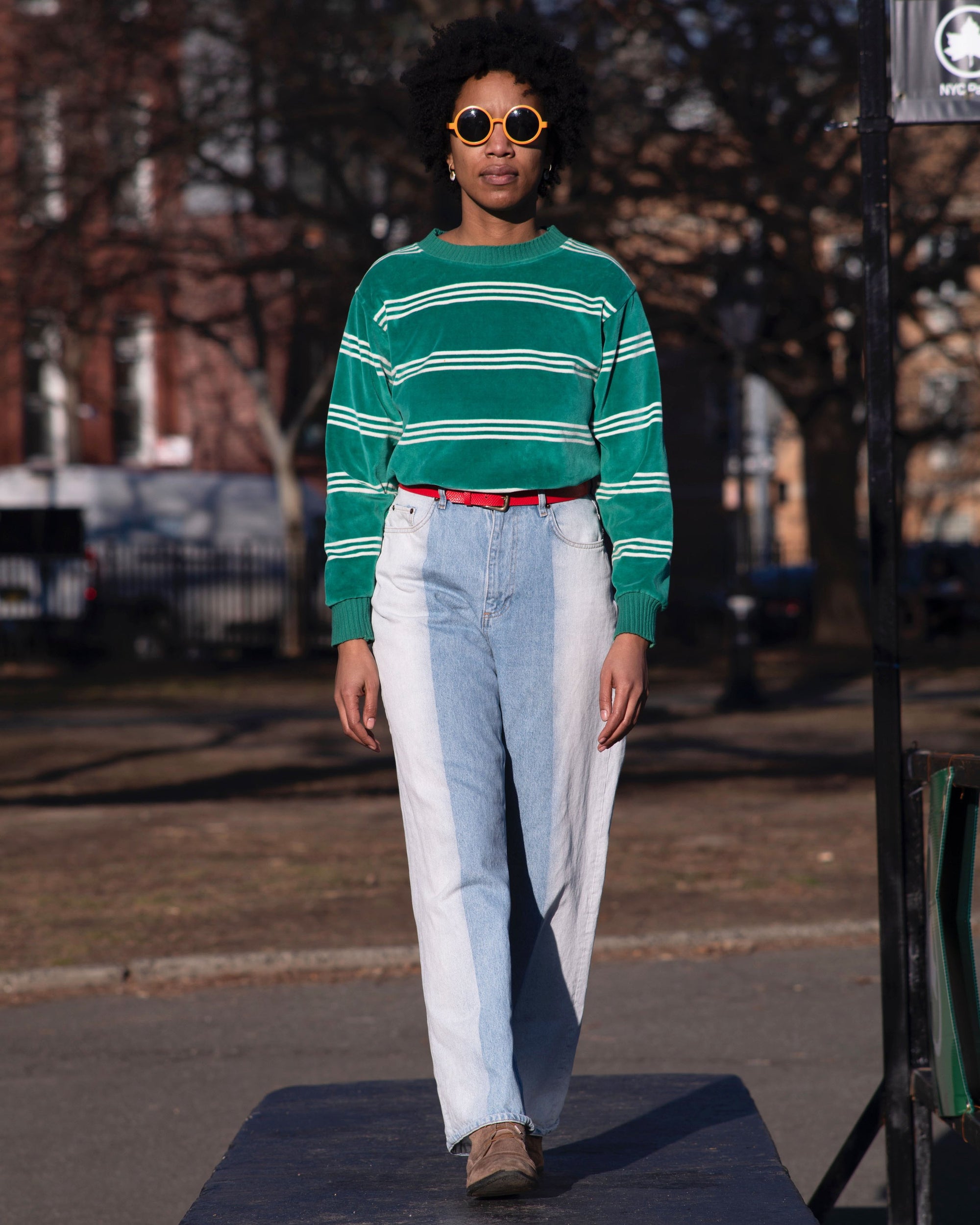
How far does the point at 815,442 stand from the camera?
2323 centimetres

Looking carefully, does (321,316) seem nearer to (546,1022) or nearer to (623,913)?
(623,913)

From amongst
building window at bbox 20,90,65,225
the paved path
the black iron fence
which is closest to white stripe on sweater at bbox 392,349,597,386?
the paved path

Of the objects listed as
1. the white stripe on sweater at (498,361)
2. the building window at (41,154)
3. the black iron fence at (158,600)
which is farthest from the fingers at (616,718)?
the black iron fence at (158,600)

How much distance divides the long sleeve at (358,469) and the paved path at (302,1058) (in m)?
1.81

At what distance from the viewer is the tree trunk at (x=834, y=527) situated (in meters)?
23.1

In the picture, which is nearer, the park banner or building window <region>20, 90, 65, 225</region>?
the park banner

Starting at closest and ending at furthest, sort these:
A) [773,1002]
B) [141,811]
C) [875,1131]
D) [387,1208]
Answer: [387,1208], [875,1131], [773,1002], [141,811]

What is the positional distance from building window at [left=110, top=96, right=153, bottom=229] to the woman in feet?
44.9

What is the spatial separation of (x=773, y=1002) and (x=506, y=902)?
3197 millimetres

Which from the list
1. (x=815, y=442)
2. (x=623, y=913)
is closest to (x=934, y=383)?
(x=815, y=442)

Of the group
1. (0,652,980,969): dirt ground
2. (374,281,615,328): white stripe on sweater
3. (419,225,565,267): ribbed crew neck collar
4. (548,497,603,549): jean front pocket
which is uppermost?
(419,225,565,267): ribbed crew neck collar

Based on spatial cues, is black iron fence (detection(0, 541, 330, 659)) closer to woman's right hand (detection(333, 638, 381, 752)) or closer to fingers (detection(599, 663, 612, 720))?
woman's right hand (detection(333, 638, 381, 752))

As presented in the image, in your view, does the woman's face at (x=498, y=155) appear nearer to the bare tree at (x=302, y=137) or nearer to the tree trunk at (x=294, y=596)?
the bare tree at (x=302, y=137)

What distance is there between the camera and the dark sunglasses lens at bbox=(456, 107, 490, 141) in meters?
3.01
